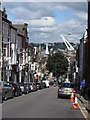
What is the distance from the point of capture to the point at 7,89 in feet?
85.9

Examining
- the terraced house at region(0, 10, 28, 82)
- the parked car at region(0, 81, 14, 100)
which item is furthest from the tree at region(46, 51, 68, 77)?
the parked car at region(0, 81, 14, 100)

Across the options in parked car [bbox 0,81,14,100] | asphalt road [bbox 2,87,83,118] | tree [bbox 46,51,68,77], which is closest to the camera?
asphalt road [bbox 2,87,83,118]

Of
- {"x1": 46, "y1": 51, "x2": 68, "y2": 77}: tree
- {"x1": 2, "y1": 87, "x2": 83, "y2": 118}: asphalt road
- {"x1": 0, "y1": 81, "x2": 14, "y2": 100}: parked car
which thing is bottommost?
{"x1": 2, "y1": 87, "x2": 83, "y2": 118}: asphalt road

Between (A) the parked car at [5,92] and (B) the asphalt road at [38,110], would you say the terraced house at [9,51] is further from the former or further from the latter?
(B) the asphalt road at [38,110]

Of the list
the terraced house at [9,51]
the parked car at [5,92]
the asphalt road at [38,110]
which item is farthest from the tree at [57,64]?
the asphalt road at [38,110]

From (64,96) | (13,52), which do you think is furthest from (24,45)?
(64,96)

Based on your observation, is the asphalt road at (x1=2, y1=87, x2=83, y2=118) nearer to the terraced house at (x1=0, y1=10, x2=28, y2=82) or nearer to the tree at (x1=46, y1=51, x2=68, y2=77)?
the terraced house at (x1=0, y1=10, x2=28, y2=82)

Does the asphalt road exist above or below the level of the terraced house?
below

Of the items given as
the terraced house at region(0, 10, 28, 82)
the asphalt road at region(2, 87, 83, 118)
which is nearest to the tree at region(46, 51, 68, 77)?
the terraced house at region(0, 10, 28, 82)

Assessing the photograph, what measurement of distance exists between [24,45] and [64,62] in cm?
4301

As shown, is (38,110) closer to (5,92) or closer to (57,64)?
(5,92)

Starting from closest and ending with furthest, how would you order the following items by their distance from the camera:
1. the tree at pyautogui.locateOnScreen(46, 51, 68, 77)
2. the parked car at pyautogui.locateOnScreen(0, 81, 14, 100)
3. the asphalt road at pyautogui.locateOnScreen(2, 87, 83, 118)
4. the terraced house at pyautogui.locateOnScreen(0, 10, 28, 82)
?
the asphalt road at pyautogui.locateOnScreen(2, 87, 83, 118) < the parked car at pyautogui.locateOnScreen(0, 81, 14, 100) < the terraced house at pyautogui.locateOnScreen(0, 10, 28, 82) < the tree at pyautogui.locateOnScreen(46, 51, 68, 77)

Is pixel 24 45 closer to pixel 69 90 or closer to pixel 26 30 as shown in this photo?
pixel 26 30

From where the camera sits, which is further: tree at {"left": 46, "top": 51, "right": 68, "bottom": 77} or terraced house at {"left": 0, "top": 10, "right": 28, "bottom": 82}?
tree at {"left": 46, "top": 51, "right": 68, "bottom": 77}
